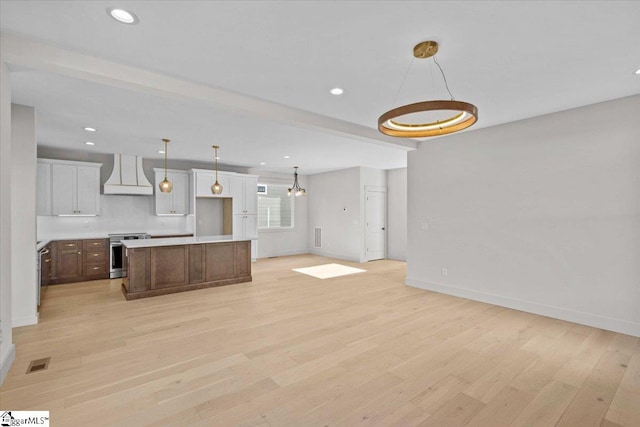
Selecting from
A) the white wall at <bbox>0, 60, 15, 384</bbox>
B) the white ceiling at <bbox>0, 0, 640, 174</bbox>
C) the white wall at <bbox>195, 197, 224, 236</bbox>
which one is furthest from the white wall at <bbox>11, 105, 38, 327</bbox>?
the white wall at <bbox>195, 197, 224, 236</bbox>

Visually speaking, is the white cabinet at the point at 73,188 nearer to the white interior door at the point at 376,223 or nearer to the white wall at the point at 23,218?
the white wall at the point at 23,218

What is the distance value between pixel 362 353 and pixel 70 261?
20.3ft

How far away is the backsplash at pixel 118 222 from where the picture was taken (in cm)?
641

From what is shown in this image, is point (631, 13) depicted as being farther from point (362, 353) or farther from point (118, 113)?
point (118, 113)

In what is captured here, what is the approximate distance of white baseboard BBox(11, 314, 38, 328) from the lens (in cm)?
370

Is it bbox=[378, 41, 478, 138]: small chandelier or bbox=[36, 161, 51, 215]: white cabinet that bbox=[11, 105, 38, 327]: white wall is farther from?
bbox=[378, 41, 478, 138]: small chandelier

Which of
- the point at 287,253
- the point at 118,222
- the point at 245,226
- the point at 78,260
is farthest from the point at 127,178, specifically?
the point at 287,253

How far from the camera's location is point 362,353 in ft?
9.95

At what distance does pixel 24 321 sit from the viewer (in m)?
3.75

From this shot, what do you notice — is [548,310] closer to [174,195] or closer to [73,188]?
[174,195]

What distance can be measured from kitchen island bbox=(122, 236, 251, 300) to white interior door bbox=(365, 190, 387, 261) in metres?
3.99

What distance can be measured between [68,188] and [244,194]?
3.81m

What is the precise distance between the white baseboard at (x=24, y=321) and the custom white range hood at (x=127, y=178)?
138 inches

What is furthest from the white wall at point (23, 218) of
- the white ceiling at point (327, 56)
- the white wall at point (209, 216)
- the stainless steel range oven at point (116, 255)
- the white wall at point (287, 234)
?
the white wall at point (287, 234)
